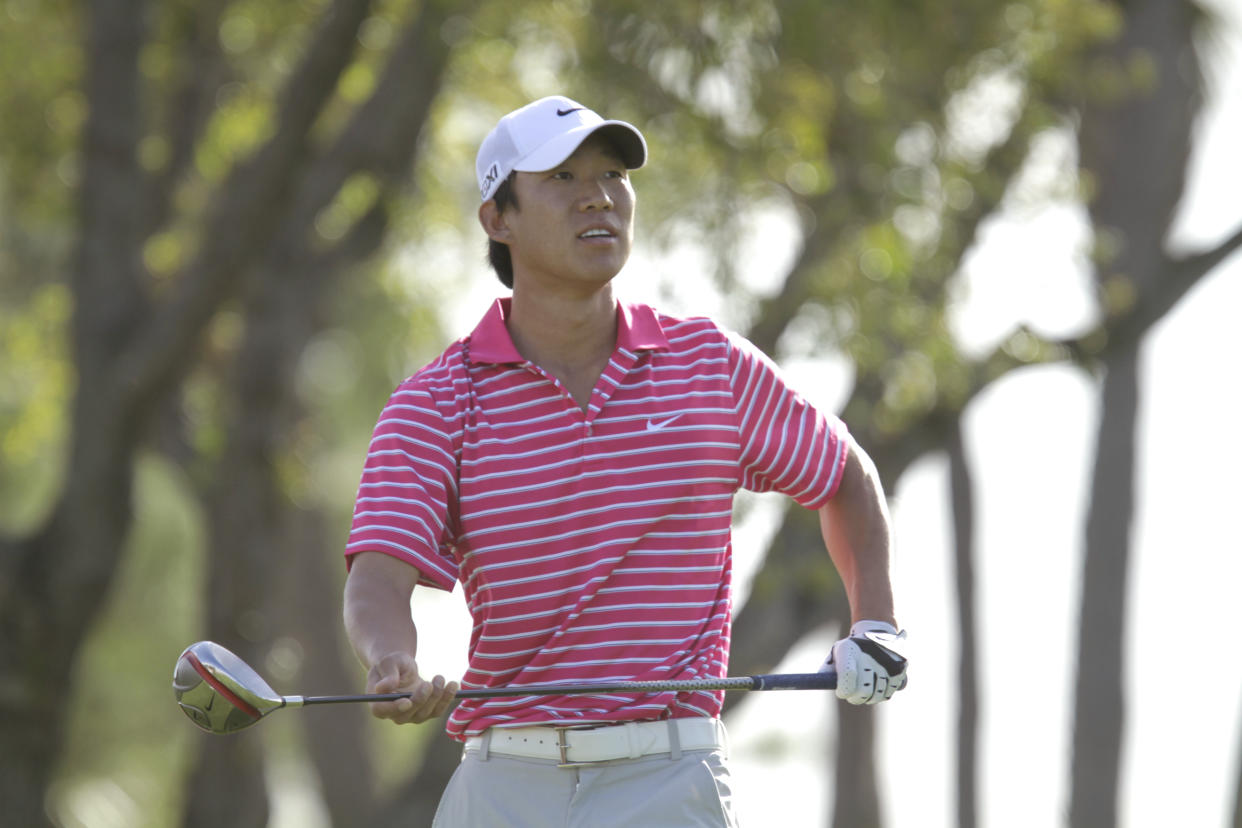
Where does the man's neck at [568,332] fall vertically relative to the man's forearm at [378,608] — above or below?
above

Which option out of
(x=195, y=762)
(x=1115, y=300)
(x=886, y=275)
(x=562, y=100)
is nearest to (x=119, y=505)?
(x=195, y=762)

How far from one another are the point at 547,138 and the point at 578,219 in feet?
0.60

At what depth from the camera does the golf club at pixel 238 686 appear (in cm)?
351

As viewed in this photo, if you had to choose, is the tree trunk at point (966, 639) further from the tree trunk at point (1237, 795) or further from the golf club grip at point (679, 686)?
the golf club grip at point (679, 686)

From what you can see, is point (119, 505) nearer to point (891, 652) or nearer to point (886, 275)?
point (886, 275)

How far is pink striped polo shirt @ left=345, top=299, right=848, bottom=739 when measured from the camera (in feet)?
11.9

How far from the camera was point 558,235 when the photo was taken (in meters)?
3.89

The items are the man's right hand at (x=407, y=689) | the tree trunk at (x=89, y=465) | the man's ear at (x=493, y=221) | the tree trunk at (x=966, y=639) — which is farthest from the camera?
the tree trunk at (x=966, y=639)

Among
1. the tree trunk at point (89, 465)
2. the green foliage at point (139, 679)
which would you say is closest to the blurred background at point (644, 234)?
the tree trunk at point (89, 465)

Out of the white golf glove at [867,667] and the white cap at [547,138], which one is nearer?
the white golf glove at [867,667]

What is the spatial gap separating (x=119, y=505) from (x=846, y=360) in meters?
4.36

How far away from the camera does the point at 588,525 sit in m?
3.63

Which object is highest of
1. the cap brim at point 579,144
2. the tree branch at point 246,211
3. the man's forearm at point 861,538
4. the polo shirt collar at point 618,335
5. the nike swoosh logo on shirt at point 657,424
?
the tree branch at point 246,211

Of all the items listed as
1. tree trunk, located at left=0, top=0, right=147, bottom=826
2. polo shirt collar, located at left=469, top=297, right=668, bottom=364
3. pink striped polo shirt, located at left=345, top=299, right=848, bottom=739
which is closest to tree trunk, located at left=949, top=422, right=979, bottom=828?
tree trunk, located at left=0, top=0, right=147, bottom=826
